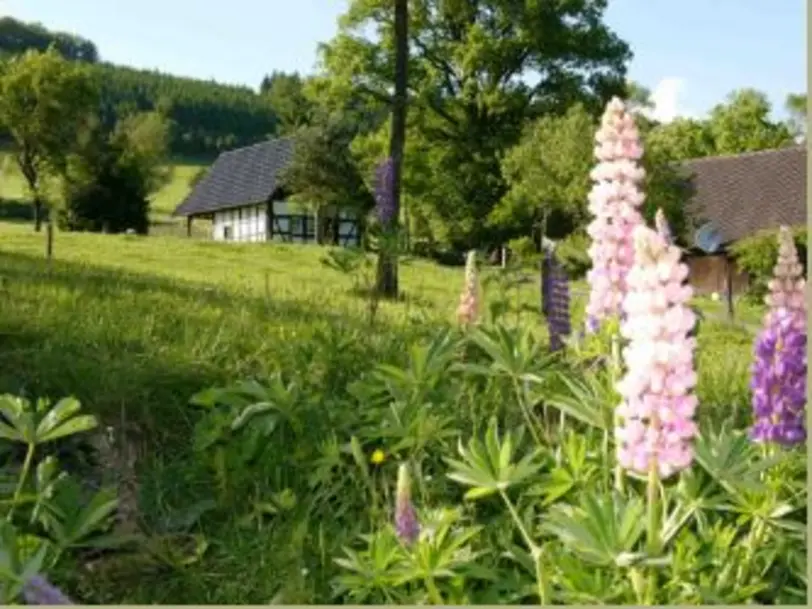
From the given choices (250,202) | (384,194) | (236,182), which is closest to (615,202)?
(384,194)

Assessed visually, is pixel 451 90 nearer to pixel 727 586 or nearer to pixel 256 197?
pixel 256 197

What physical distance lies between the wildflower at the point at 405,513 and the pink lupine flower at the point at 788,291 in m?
0.85

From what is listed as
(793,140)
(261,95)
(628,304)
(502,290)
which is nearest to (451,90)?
(261,95)

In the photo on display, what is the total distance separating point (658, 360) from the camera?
6.02 ft

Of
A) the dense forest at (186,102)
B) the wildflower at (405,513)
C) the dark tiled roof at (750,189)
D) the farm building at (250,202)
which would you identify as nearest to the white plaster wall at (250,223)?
the farm building at (250,202)

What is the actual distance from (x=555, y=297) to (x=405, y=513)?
58.6 inches

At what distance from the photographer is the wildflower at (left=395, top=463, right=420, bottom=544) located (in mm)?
2010

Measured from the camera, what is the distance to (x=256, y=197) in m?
48.5

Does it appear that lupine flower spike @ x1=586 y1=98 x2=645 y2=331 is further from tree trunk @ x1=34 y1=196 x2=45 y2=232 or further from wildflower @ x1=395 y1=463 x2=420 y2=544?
tree trunk @ x1=34 y1=196 x2=45 y2=232

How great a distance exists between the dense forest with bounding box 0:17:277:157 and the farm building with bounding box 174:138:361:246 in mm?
1487

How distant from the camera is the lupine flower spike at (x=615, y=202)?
238 cm

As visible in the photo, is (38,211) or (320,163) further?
(320,163)

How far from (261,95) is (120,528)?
44.1 metres

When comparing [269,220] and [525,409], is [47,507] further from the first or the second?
[269,220]
